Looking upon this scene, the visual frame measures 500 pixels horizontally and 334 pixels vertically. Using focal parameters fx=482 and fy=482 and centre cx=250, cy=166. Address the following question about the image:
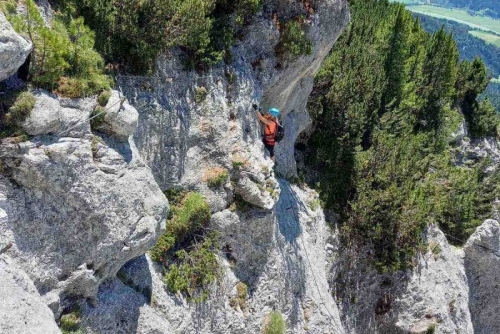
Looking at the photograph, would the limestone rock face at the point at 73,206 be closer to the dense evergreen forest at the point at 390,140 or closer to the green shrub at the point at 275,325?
the green shrub at the point at 275,325

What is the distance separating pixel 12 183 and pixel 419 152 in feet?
91.5

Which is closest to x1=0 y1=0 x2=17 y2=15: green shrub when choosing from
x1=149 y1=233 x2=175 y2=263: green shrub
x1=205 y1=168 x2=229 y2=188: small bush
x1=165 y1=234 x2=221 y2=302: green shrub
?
x1=149 y1=233 x2=175 y2=263: green shrub

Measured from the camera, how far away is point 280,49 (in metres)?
20.3

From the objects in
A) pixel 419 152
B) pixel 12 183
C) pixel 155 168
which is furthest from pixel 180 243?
pixel 419 152

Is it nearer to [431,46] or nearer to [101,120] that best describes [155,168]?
[101,120]

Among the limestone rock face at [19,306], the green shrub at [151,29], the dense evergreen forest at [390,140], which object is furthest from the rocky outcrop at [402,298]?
the limestone rock face at [19,306]

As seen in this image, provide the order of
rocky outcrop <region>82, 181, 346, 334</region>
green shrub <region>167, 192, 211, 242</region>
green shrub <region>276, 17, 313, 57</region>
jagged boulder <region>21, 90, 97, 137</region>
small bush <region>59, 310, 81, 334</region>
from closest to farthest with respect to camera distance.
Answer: jagged boulder <region>21, 90, 97, 137</region>
small bush <region>59, 310, 81, 334</region>
rocky outcrop <region>82, 181, 346, 334</region>
green shrub <region>167, 192, 211, 242</region>
green shrub <region>276, 17, 313, 57</region>

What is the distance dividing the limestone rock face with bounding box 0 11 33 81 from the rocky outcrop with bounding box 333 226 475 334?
19.5 m

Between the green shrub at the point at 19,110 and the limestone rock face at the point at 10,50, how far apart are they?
608 millimetres

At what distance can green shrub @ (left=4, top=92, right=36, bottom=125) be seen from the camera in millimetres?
11250

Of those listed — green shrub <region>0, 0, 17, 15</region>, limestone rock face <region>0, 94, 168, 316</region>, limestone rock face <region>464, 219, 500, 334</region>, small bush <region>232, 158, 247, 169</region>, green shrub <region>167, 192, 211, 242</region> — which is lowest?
limestone rock face <region>464, 219, 500, 334</region>

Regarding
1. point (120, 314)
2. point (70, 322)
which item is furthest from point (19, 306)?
point (120, 314)

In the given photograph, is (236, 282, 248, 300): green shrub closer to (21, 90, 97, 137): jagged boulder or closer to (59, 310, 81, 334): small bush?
(59, 310, 81, 334): small bush

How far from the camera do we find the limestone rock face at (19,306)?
29.9 feet
